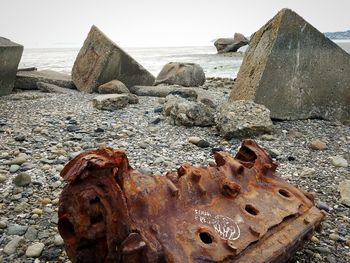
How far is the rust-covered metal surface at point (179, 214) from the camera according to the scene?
1478 millimetres

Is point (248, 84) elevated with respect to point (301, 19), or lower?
lower

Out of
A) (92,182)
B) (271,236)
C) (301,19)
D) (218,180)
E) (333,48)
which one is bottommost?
(271,236)

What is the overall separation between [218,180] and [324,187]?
176 cm

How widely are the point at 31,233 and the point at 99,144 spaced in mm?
1909

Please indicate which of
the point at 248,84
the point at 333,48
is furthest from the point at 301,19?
the point at 248,84

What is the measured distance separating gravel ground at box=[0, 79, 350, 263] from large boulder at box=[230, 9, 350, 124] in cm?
33

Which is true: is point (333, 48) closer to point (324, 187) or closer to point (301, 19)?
point (301, 19)

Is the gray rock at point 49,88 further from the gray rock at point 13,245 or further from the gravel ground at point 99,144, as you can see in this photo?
the gray rock at point 13,245

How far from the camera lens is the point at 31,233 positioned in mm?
2410

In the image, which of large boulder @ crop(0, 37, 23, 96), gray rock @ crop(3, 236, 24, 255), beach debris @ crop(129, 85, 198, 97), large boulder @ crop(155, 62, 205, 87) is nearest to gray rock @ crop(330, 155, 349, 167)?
gray rock @ crop(3, 236, 24, 255)

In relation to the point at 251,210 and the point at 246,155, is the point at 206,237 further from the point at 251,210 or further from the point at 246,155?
the point at 246,155

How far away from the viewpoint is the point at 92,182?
58.2 inches

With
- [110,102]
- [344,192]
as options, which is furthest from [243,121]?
[110,102]

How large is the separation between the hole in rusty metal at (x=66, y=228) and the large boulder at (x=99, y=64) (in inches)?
263
